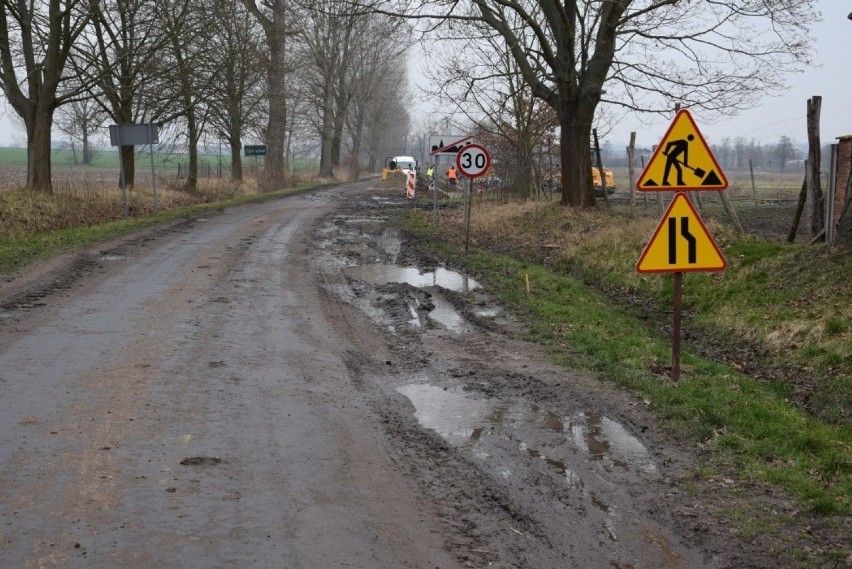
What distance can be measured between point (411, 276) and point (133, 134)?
41.4ft

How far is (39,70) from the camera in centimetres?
2355

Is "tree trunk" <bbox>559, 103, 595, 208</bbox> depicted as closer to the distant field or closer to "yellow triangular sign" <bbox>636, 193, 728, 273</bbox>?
the distant field

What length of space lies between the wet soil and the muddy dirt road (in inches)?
0.8

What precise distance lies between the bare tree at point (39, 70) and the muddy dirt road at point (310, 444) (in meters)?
12.6

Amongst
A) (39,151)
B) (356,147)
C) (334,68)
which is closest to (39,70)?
(39,151)

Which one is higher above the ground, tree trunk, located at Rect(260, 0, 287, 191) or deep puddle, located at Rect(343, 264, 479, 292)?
tree trunk, located at Rect(260, 0, 287, 191)

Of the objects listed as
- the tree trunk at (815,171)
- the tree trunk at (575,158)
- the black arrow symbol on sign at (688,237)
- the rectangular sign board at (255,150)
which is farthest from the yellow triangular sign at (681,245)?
the rectangular sign board at (255,150)

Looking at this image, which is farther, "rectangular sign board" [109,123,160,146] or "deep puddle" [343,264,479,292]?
"rectangular sign board" [109,123,160,146]

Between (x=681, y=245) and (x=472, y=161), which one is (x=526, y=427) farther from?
(x=472, y=161)

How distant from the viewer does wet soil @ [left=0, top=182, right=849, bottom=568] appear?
4809mm

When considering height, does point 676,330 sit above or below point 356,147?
below

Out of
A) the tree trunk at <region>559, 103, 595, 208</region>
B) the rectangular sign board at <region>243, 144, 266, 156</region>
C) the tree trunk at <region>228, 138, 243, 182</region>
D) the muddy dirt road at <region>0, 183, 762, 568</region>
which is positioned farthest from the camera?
the rectangular sign board at <region>243, 144, 266, 156</region>

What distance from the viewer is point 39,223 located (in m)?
20.8

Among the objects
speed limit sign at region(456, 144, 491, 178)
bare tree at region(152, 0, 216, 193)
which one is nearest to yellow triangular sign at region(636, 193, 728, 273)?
speed limit sign at region(456, 144, 491, 178)
